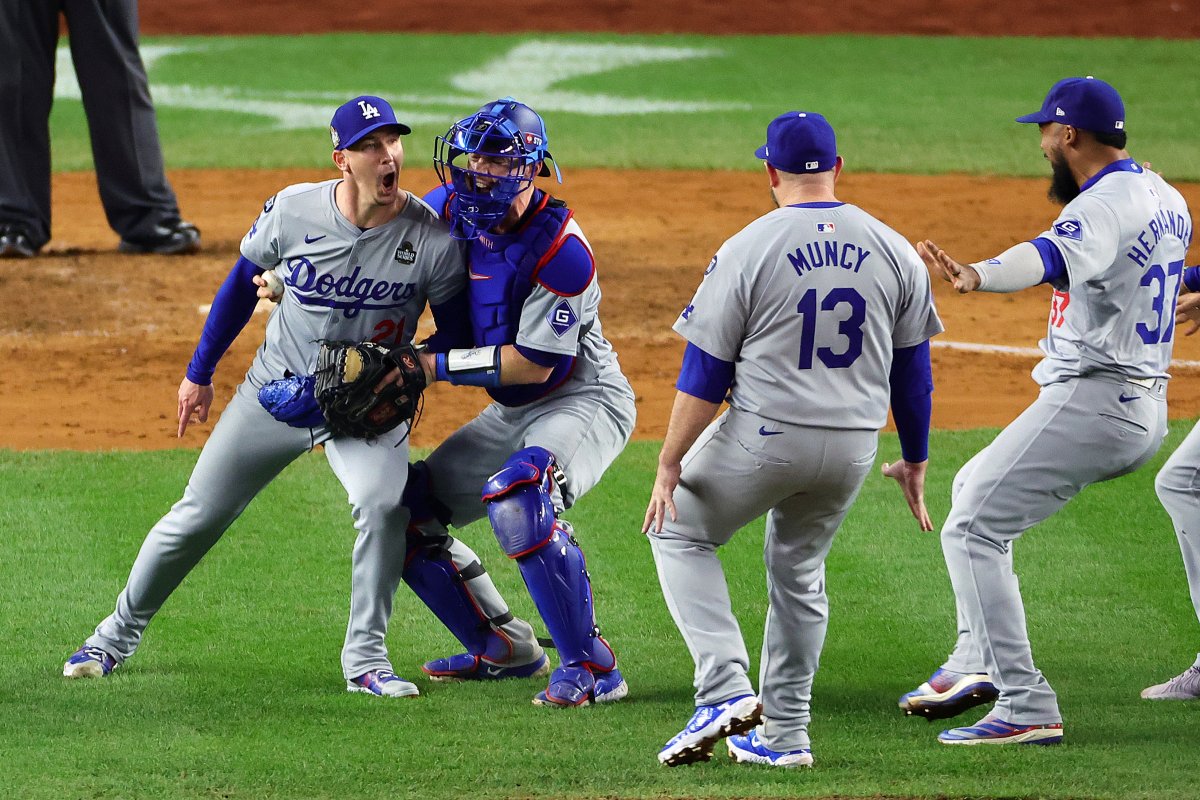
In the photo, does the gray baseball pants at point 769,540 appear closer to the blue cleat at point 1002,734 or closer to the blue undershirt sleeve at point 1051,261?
the blue cleat at point 1002,734

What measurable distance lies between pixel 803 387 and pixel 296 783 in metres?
1.68

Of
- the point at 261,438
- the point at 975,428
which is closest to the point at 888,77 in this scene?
the point at 975,428

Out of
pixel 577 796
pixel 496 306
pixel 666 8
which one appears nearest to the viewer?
pixel 577 796

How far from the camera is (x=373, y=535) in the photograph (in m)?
5.16

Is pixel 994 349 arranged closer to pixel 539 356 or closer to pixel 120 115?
pixel 539 356

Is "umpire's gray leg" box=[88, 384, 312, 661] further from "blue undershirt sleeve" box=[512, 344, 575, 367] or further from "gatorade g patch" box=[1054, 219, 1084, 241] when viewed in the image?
"gatorade g patch" box=[1054, 219, 1084, 241]

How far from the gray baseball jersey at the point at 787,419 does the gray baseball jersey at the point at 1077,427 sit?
492 millimetres

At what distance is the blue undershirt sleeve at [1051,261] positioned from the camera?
4.56 metres

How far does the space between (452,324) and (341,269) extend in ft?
1.43

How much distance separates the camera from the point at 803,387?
174 inches

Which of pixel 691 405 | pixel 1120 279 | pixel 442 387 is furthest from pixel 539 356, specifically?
pixel 442 387

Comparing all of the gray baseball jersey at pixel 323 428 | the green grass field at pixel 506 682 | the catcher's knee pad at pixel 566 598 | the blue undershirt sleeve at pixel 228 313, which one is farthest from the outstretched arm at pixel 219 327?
the catcher's knee pad at pixel 566 598

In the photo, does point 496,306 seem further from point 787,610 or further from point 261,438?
point 787,610

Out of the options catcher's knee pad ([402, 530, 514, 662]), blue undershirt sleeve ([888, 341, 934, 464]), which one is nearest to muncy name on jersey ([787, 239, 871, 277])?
blue undershirt sleeve ([888, 341, 934, 464])
